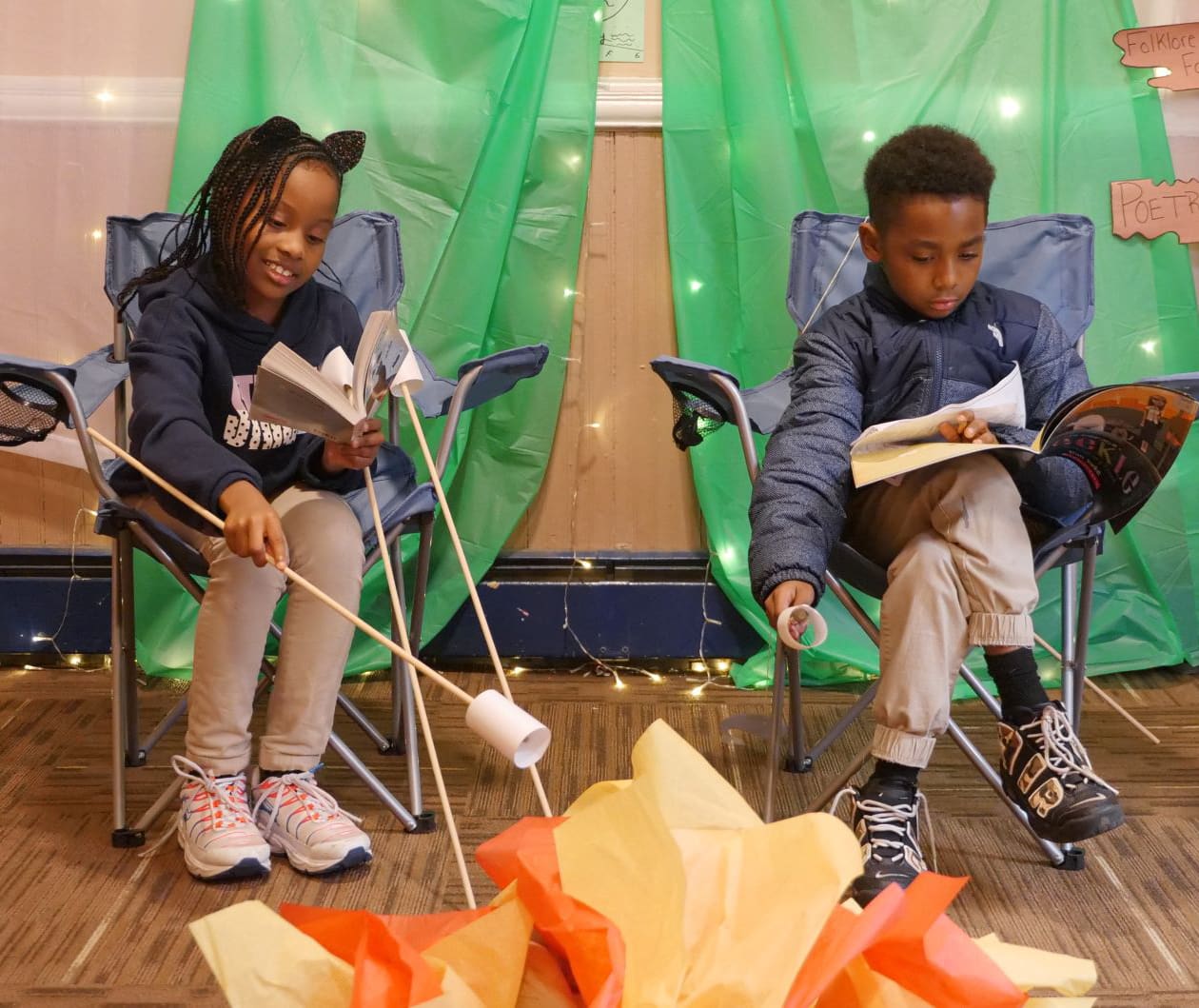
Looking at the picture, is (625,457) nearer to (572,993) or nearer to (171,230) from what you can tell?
(171,230)

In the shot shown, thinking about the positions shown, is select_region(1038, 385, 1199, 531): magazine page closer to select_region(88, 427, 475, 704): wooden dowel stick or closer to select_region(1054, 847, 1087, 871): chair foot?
select_region(1054, 847, 1087, 871): chair foot

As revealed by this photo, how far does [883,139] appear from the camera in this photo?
225 cm

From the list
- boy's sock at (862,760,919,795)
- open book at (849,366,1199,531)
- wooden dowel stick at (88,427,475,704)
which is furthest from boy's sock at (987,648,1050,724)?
wooden dowel stick at (88,427,475,704)

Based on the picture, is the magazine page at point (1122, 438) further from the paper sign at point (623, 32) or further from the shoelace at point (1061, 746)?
the paper sign at point (623, 32)

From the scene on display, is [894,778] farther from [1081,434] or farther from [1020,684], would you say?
[1081,434]

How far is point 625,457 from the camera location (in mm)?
2447

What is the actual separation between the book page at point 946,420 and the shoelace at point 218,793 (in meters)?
0.85

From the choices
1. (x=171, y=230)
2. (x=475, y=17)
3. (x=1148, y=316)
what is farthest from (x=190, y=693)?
(x=1148, y=316)

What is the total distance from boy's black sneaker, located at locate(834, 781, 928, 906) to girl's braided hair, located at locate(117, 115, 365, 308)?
1007mm

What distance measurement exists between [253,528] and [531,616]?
103cm

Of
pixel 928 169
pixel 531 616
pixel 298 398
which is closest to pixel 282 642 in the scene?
pixel 298 398

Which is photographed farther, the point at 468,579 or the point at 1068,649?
the point at 1068,649

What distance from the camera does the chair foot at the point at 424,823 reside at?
1.77 meters

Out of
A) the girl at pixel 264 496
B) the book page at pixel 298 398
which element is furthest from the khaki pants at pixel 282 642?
the book page at pixel 298 398
